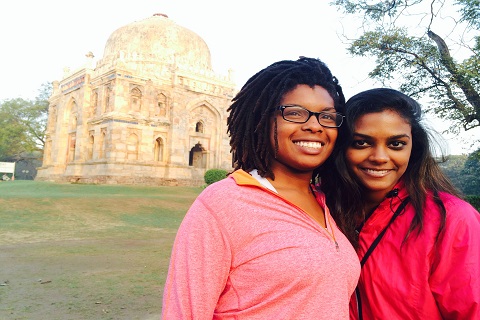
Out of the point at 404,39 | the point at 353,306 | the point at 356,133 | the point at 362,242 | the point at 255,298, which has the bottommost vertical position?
the point at 353,306

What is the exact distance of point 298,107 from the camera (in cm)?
167

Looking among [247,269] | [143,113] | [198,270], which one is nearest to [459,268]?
[247,269]

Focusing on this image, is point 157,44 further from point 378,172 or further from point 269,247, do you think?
point 269,247

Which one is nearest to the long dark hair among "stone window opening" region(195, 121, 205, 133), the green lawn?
the green lawn

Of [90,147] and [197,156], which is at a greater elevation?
[90,147]

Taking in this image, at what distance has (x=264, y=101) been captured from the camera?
1.78 meters

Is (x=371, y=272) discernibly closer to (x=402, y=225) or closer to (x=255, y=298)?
(x=402, y=225)

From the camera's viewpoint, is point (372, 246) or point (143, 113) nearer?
point (372, 246)

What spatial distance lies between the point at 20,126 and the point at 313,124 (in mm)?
41681

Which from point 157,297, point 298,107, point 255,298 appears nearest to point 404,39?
point 157,297

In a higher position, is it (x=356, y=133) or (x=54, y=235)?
(x=356, y=133)

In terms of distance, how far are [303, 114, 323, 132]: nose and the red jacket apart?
57 cm

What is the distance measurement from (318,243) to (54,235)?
9.16 meters

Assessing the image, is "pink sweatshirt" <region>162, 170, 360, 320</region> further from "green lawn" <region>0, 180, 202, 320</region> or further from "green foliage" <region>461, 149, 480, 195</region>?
"green foliage" <region>461, 149, 480, 195</region>
